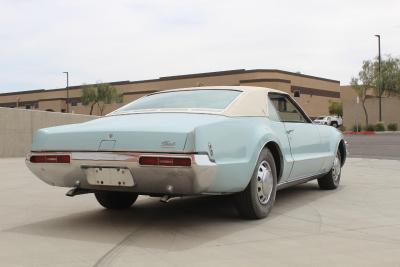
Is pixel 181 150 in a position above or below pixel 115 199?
above

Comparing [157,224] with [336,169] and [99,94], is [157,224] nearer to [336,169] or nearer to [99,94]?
[336,169]

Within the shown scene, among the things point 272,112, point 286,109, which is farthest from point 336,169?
point 272,112

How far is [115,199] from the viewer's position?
6031 millimetres

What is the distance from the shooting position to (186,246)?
14.0 ft

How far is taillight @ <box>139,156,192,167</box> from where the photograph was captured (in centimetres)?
433

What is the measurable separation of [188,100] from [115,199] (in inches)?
55.2

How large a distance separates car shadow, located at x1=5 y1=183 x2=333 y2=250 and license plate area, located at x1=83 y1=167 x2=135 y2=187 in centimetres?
45

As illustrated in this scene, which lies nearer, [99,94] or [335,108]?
[99,94]

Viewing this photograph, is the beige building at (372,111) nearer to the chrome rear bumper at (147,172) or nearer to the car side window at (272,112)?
the car side window at (272,112)

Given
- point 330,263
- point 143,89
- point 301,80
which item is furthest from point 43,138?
point 143,89

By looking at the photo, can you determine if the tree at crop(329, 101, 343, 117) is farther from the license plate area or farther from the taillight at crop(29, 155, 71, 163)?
the license plate area

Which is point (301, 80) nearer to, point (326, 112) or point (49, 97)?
point (326, 112)

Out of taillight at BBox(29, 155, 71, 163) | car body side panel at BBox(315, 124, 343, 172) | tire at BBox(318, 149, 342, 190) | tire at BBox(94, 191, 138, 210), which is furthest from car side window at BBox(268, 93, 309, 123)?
taillight at BBox(29, 155, 71, 163)

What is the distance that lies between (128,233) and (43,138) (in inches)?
48.0
